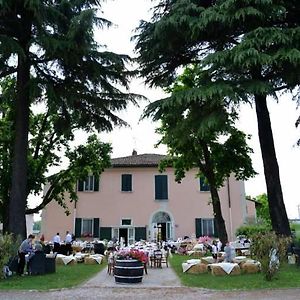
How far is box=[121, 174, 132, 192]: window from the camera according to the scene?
31.4 metres

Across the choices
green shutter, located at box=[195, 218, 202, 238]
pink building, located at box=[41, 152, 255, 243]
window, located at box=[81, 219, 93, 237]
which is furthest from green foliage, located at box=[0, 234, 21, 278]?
green shutter, located at box=[195, 218, 202, 238]

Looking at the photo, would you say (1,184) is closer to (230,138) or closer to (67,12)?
(67,12)

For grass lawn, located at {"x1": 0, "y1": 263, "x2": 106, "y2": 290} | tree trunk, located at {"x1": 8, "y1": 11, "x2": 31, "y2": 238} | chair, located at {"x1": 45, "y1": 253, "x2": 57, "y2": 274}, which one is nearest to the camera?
grass lawn, located at {"x1": 0, "y1": 263, "x2": 106, "y2": 290}

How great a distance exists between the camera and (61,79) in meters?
16.4

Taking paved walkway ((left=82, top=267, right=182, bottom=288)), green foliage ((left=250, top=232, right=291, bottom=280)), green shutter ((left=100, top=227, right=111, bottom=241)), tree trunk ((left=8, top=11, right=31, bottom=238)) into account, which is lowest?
paved walkway ((left=82, top=267, right=182, bottom=288))

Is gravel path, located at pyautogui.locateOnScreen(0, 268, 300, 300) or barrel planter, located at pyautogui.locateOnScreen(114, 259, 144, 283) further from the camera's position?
barrel planter, located at pyautogui.locateOnScreen(114, 259, 144, 283)

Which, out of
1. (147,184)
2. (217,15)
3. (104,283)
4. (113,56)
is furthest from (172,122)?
(147,184)

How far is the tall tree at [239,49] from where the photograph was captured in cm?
1266

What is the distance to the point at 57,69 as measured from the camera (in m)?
16.4

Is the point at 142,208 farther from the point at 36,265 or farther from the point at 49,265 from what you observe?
the point at 36,265

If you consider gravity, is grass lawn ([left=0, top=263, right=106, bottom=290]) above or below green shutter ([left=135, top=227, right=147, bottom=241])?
below

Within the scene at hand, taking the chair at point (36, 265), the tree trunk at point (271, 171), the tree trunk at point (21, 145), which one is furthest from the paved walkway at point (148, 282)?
the tree trunk at point (271, 171)

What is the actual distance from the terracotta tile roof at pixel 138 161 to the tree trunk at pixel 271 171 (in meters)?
16.2

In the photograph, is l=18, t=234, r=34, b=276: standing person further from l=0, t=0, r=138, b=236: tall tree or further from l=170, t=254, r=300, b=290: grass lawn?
l=170, t=254, r=300, b=290: grass lawn
